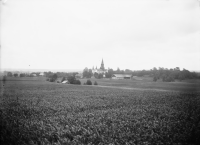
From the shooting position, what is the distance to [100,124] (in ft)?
Result: 45.3

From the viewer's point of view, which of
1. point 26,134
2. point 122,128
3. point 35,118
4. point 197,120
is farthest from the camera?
point 35,118

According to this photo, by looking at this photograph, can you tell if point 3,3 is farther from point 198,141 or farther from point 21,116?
point 198,141

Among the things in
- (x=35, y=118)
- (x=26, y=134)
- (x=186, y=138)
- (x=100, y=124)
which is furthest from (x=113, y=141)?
(x=35, y=118)

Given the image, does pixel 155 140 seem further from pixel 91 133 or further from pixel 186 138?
pixel 91 133

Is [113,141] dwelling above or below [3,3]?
below

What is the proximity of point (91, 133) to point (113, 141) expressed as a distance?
2.18 metres

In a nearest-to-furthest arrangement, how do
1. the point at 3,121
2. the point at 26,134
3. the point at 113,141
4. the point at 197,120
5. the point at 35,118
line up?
1. the point at 113,141
2. the point at 26,134
3. the point at 3,121
4. the point at 197,120
5. the point at 35,118

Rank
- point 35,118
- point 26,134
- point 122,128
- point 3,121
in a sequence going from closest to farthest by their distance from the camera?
point 26,134
point 122,128
point 3,121
point 35,118

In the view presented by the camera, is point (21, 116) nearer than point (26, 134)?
No

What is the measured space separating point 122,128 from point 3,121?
478 inches

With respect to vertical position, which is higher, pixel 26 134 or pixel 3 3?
pixel 3 3

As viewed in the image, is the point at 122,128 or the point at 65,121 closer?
the point at 122,128

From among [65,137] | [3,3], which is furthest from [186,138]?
[3,3]

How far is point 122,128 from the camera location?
13.1 metres
